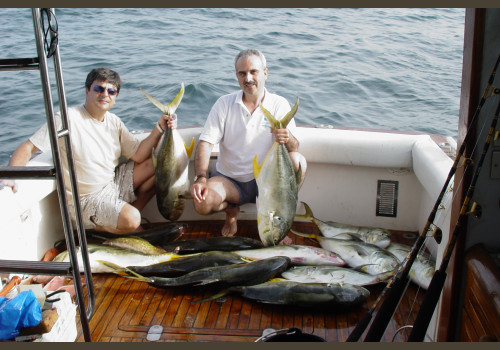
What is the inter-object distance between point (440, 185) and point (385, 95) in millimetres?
6930

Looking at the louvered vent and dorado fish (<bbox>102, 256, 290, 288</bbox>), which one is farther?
the louvered vent

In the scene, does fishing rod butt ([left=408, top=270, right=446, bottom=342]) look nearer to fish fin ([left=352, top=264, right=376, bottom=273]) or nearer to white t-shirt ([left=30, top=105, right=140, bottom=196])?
fish fin ([left=352, top=264, right=376, bottom=273])

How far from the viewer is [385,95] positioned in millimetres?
9539

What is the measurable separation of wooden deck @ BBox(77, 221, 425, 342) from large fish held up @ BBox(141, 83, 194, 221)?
87cm

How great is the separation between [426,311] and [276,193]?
2023mm

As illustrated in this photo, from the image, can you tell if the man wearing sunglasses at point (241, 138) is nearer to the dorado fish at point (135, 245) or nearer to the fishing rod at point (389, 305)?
the dorado fish at point (135, 245)

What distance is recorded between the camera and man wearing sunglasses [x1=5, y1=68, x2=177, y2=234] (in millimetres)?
3340

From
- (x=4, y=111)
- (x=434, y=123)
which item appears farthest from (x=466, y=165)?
(x=4, y=111)

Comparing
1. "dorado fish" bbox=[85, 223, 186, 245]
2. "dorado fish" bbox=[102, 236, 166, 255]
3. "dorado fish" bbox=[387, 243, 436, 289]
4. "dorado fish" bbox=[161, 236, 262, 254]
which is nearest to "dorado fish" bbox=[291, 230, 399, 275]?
"dorado fish" bbox=[387, 243, 436, 289]

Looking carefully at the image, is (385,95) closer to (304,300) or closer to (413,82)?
(413,82)

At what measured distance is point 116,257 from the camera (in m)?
3.04

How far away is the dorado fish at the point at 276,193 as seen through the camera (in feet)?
10.9

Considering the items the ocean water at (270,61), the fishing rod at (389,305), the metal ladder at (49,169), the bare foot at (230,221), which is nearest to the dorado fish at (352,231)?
the bare foot at (230,221)

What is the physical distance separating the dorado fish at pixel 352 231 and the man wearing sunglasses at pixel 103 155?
128cm
